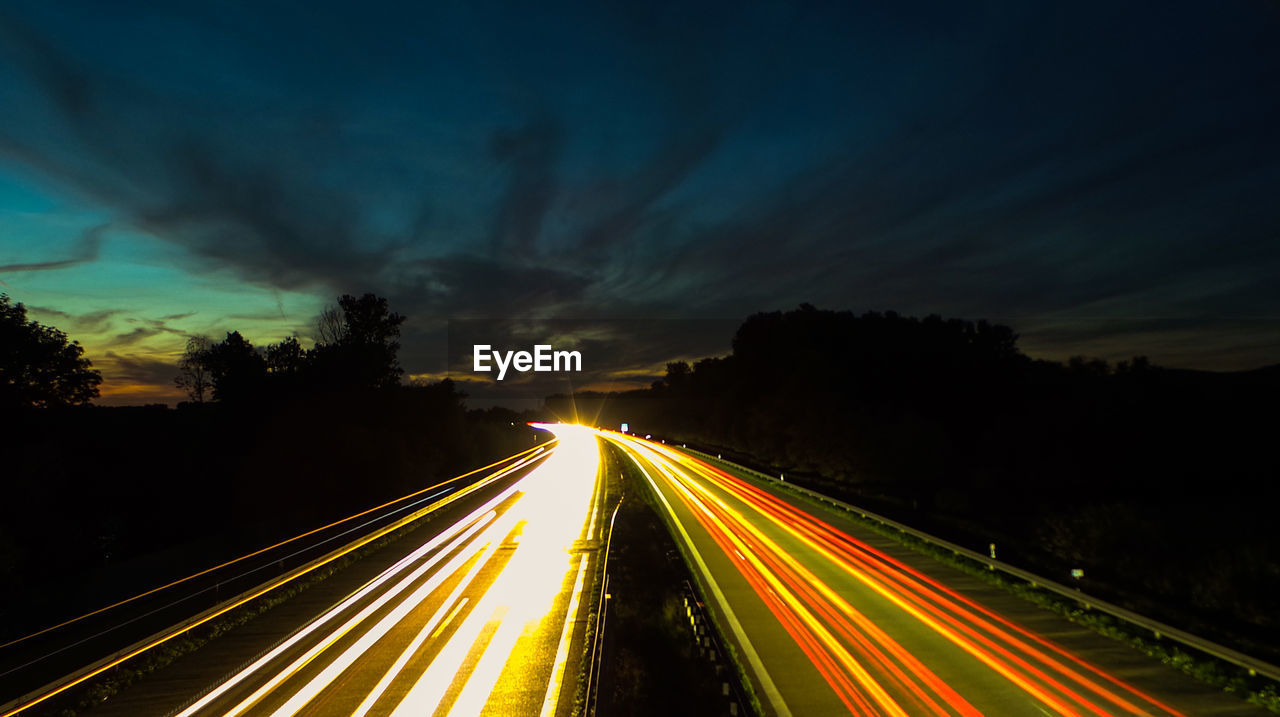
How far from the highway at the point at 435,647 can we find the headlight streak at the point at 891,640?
15.2ft

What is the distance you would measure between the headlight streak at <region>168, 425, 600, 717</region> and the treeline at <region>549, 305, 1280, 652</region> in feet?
40.5

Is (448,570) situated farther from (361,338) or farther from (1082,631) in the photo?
(361,338)

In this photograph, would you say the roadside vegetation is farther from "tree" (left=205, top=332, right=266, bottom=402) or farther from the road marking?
"tree" (left=205, top=332, right=266, bottom=402)

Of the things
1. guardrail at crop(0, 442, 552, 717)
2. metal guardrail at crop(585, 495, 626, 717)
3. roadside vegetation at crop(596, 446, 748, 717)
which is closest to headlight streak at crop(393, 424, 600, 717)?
metal guardrail at crop(585, 495, 626, 717)

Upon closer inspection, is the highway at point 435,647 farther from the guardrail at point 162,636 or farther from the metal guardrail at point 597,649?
the guardrail at point 162,636

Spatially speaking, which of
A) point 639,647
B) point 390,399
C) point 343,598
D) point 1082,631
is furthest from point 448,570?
point 390,399

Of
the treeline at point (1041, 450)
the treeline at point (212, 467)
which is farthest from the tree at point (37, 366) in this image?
the treeline at point (1041, 450)

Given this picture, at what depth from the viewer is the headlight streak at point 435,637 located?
1004 centimetres

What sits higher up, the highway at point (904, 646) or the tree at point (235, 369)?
the tree at point (235, 369)

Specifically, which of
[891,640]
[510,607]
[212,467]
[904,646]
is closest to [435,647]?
[510,607]

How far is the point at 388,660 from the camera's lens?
38.0ft

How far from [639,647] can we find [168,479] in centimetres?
3979

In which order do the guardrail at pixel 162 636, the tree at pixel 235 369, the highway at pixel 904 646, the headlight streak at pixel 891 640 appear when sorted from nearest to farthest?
1. the highway at pixel 904 646
2. the headlight streak at pixel 891 640
3. the guardrail at pixel 162 636
4. the tree at pixel 235 369

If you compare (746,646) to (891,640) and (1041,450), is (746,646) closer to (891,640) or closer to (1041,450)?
(891,640)
